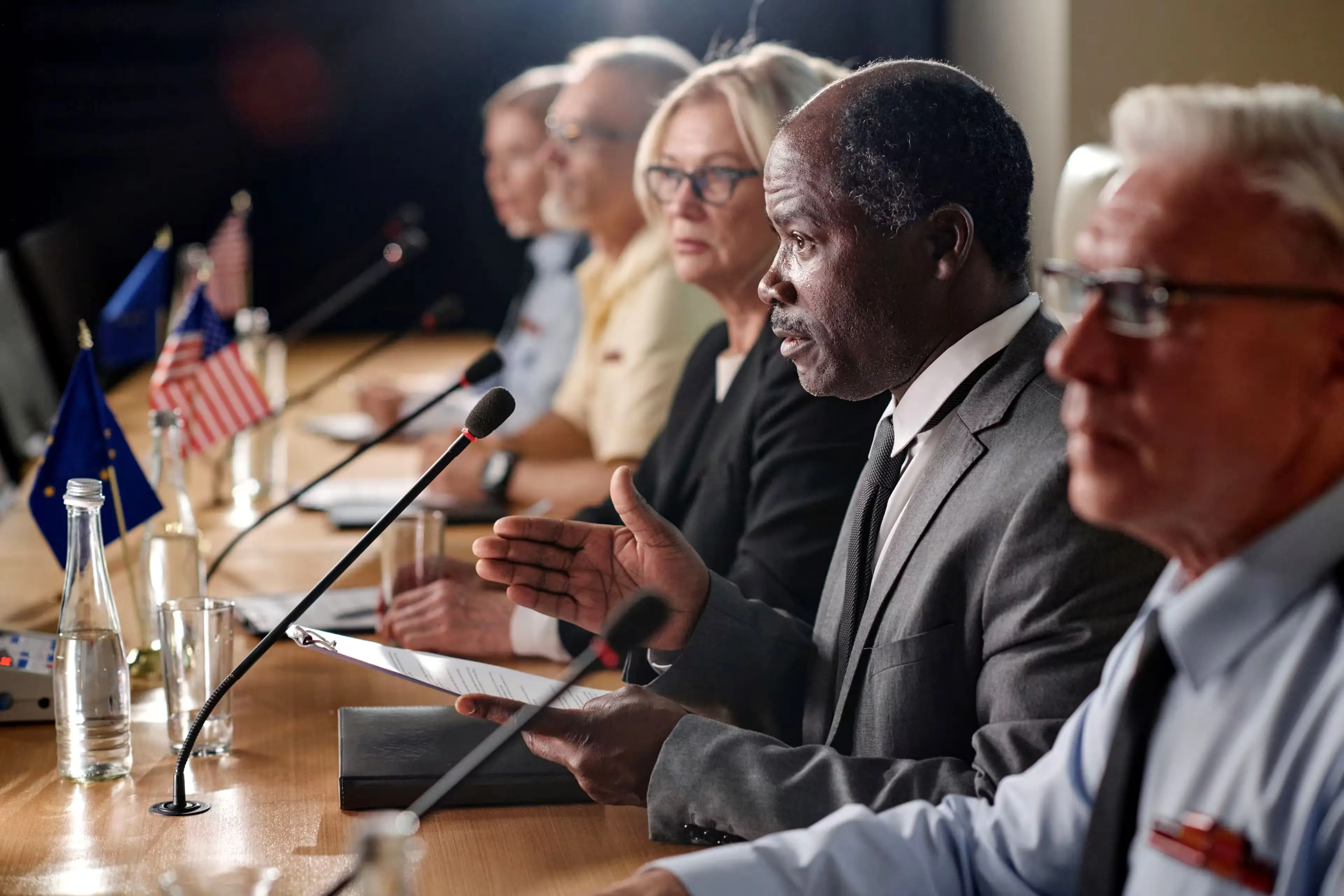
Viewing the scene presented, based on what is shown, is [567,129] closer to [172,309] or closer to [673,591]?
[673,591]

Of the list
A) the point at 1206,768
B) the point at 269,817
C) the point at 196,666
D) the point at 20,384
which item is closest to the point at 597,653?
the point at 1206,768

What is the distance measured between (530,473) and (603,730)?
5.82ft

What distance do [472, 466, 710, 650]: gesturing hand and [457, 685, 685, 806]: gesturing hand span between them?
0.18 metres

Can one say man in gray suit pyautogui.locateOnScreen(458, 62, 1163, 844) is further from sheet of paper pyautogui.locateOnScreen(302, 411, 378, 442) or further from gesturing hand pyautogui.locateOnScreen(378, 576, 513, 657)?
sheet of paper pyautogui.locateOnScreen(302, 411, 378, 442)

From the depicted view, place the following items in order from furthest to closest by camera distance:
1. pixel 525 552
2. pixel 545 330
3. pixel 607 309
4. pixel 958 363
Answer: pixel 545 330 → pixel 607 309 → pixel 525 552 → pixel 958 363

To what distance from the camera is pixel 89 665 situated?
4.71 ft

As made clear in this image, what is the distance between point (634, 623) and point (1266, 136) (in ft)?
1.61

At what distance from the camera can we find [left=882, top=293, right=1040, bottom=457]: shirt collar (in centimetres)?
136

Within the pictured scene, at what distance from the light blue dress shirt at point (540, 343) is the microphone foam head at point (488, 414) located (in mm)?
2359

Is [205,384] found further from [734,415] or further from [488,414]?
[488,414]

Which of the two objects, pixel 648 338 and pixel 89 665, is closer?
pixel 89 665

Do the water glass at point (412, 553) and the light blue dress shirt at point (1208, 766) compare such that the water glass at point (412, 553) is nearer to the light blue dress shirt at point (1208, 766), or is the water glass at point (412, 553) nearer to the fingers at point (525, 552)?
the fingers at point (525, 552)

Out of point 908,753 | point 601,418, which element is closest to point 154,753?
point 908,753

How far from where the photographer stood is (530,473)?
3033mm
